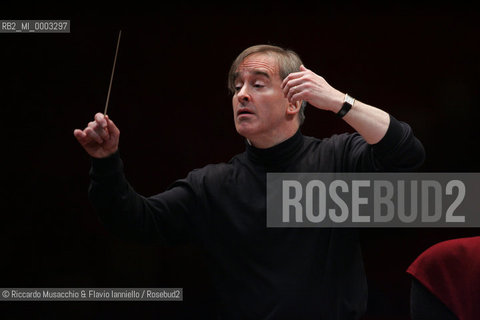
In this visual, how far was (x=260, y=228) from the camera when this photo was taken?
1.75 meters

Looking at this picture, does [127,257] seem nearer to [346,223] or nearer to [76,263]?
[76,263]

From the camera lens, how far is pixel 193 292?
210 centimetres

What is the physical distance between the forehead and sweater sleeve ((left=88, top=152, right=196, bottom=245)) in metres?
0.30

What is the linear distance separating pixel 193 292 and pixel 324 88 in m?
0.75

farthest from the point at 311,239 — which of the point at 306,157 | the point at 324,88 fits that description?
the point at 324,88

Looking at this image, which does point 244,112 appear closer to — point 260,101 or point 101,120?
point 260,101

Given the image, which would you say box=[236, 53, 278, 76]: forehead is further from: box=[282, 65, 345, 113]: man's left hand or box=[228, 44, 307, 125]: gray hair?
box=[282, 65, 345, 113]: man's left hand

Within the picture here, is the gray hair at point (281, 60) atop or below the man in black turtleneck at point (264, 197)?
atop

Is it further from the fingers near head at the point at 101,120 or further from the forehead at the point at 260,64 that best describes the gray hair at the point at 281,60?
the fingers near head at the point at 101,120

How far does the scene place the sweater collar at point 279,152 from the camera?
178 cm

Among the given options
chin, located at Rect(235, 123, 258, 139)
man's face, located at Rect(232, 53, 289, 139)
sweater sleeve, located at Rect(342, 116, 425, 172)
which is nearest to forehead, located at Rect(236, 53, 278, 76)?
man's face, located at Rect(232, 53, 289, 139)

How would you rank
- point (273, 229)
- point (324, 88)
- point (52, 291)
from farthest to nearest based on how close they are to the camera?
point (52, 291), point (273, 229), point (324, 88)

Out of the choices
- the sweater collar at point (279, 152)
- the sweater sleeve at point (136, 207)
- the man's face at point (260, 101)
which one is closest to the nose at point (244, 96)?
the man's face at point (260, 101)

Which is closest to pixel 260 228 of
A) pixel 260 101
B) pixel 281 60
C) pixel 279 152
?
pixel 279 152
